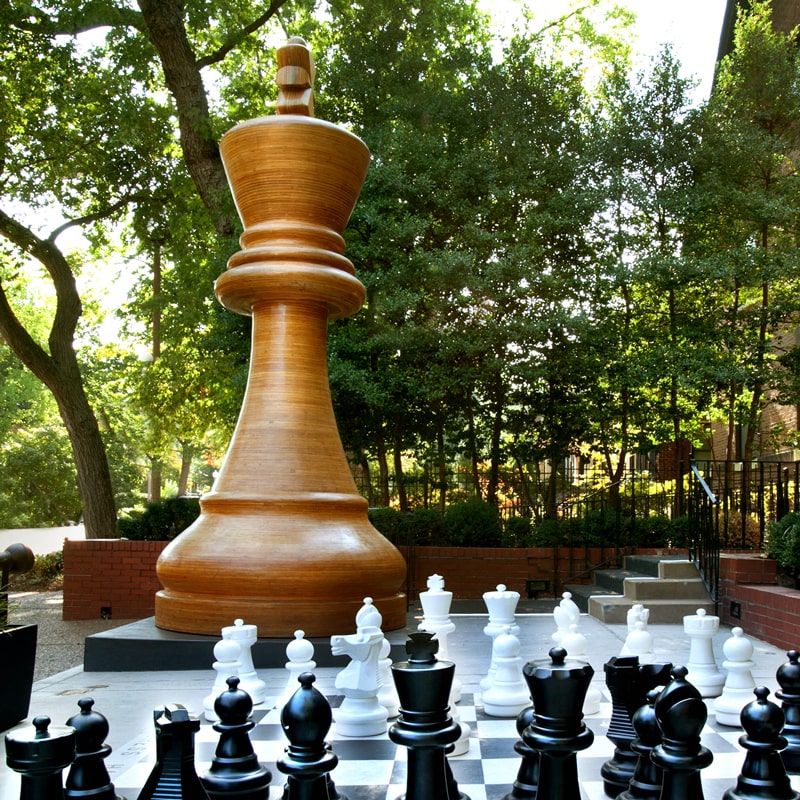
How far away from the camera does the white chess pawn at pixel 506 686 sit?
3.30m

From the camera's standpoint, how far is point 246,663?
3.62m

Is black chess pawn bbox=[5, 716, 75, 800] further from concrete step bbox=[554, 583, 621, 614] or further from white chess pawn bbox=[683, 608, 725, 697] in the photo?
concrete step bbox=[554, 583, 621, 614]

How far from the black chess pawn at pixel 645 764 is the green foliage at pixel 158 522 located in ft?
25.9

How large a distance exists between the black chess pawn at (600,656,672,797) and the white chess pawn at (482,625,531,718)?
2.52ft

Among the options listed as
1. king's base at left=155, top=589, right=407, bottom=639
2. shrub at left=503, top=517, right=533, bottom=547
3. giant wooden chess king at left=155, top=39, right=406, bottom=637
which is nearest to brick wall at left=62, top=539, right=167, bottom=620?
shrub at left=503, top=517, right=533, bottom=547

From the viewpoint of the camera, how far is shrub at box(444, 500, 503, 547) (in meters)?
9.60

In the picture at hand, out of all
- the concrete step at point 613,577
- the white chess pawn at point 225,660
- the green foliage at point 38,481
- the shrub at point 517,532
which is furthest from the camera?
the green foliage at point 38,481

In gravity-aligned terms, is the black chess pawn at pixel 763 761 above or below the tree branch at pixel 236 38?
below

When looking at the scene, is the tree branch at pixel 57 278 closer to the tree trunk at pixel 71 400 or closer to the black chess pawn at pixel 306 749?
the tree trunk at pixel 71 400

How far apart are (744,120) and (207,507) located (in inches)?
426

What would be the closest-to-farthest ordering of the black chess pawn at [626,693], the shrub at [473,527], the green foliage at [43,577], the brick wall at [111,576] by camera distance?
the black chess pawn at [626,693] → the brick wall at [111,576] → the shrub at [473,527] → the green foliage at [43,577]

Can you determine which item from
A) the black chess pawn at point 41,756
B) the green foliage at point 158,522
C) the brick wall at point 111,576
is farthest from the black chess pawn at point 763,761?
the green foliage at point 158,522

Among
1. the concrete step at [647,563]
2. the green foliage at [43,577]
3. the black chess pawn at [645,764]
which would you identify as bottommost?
the green foliage at [43,577]

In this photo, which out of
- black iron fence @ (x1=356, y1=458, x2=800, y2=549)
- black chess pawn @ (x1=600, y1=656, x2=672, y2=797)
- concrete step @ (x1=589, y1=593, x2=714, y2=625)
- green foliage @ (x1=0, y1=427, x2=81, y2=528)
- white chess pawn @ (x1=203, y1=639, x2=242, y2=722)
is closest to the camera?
black chess pawn @ (x1=600, y1=656, x2=672, y2=797)
